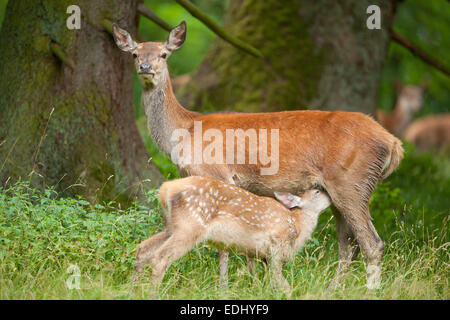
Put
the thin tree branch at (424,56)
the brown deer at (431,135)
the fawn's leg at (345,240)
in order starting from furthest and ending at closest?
the brown deer at (431,135) < the thin tree branch at (424,56) < the fawn's leg at (345,240)

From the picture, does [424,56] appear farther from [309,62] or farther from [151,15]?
[151,15]

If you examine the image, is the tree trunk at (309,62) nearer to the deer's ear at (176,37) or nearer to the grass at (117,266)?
the deer's ear at (176,37)

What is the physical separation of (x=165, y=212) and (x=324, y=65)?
17.1 feet

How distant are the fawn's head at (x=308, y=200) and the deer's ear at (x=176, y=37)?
1.73 m

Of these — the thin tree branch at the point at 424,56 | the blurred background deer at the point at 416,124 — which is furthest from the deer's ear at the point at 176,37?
the blurred background deer at the point at 416,124

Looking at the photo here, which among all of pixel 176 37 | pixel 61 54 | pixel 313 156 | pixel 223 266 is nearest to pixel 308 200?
pixel 313 156

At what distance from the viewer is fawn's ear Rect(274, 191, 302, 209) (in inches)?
224

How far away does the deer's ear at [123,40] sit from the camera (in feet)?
20.4

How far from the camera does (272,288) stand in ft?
16.6

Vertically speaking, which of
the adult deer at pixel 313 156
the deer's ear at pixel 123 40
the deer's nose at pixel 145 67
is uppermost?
the deer's ear at pixel 123 40

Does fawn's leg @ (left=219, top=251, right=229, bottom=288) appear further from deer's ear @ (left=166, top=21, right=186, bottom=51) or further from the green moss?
the green moss

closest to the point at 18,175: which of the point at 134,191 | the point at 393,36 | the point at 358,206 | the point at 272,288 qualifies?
the point at 134,191

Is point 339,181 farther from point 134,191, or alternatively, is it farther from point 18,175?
point 18,175

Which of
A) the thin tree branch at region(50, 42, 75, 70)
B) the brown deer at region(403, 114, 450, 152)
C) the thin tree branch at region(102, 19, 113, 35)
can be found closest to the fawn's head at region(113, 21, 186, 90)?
the thin tree branch at region(102, 19, 113, 35)
